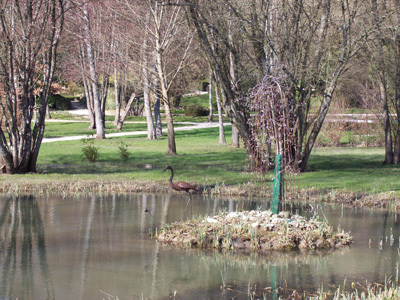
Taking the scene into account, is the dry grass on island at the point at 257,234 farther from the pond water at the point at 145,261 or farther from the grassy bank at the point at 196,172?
the grassy bank at the point at 196,172

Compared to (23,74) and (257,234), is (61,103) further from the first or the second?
(257,234)

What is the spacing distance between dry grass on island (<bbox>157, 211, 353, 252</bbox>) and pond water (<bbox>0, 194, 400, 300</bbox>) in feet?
0.94

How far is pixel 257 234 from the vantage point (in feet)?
36.0

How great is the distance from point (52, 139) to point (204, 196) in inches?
789

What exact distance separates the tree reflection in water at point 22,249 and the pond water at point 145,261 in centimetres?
1

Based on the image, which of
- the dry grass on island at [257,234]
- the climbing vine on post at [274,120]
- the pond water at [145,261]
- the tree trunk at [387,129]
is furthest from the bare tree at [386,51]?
the dry grass on island at [257,234]

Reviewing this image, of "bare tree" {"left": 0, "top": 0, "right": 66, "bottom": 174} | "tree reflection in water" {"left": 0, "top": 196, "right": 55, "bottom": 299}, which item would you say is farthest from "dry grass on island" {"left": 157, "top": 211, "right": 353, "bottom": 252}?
"bare tree" {"left": 0, "top": 0, "right": 66, "bottom": 174}

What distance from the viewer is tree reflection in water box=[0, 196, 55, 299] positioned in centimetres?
857

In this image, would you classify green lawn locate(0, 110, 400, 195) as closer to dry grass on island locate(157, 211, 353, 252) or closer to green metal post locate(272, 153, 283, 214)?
green metal post locate(272, 153, 283, 214)

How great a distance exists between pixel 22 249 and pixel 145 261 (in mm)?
2339

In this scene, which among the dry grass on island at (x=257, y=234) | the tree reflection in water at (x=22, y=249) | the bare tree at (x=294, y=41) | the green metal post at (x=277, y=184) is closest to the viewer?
the tree reflection in water at (x=22, y=249)

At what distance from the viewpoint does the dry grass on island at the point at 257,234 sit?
35.3 ft

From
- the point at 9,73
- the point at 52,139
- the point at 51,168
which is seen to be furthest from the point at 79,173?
the point at 52,139

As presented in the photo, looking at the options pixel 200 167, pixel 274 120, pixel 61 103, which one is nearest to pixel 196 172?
pixel 200 167
